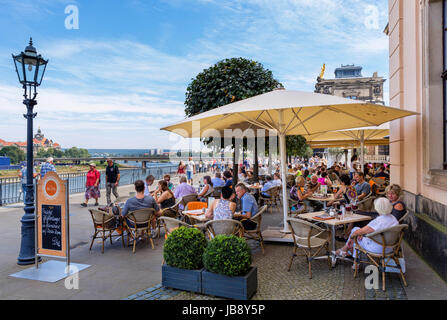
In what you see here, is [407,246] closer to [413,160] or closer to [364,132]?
[413,160]

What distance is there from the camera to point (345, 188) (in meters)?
7.28

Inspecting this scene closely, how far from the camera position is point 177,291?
3695 mm

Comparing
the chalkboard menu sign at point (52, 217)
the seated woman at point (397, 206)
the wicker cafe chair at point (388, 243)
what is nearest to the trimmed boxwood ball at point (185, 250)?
the chalkboard menu sign at point (52, 217)

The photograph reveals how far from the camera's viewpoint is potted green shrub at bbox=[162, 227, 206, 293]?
361 centimetres

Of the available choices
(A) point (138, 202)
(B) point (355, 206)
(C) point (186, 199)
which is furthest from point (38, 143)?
(B) point (355, 206)

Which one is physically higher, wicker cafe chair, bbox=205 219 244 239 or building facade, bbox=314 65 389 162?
building facade, bbox=314 65 389 162

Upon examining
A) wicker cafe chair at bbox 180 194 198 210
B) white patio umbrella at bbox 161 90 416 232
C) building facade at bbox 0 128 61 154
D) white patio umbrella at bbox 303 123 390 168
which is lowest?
wicker cafe chair at bbox 180 194 198 210

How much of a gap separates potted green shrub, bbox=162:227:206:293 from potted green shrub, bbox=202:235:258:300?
134 mm

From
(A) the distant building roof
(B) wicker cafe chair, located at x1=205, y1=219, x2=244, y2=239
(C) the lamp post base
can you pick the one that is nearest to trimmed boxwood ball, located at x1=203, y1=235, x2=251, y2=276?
(B) wicker cafe chair, located at x1=205, y1=219, x2=244, y2=239

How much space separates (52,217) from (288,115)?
4.89 metres

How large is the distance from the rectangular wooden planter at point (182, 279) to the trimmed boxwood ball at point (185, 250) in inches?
2.4

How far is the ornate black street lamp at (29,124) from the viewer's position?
479cm

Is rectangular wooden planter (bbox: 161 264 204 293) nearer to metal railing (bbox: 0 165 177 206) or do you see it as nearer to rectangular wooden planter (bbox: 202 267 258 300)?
rectangular wooden planter (bbox: 202 267 258 300)

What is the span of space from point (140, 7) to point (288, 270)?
7253mm
